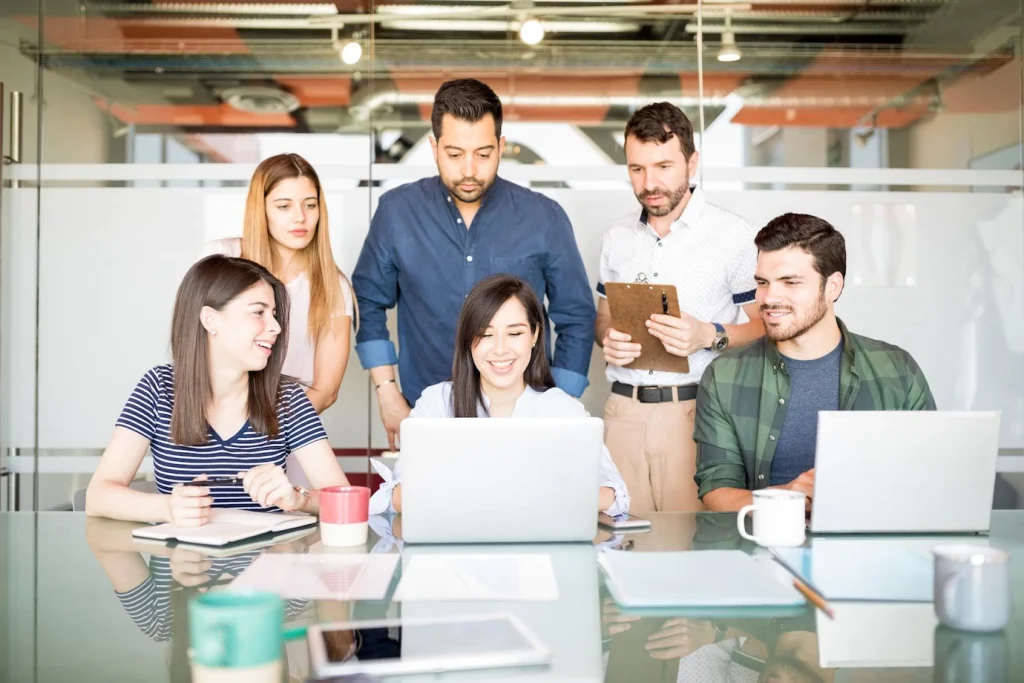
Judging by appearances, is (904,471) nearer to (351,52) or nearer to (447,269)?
(447,269)

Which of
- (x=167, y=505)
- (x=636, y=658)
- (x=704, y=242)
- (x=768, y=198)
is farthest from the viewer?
(x=768, y=198)

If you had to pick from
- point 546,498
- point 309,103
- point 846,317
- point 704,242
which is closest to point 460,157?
point 704,242

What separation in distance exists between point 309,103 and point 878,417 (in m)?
3.04

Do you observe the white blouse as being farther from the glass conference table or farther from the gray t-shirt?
the glass conference table

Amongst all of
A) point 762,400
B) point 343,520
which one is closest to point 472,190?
point 762,400

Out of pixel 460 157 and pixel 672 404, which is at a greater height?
pixel 460 157

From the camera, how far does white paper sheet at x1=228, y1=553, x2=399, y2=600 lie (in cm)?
134

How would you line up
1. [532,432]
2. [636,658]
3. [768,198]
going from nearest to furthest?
1. [636,658]
2. [532,432]
3. [768,198]

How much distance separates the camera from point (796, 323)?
2588 millimetres

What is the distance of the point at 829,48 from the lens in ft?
13.5

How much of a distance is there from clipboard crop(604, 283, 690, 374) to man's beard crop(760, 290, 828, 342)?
309 mm

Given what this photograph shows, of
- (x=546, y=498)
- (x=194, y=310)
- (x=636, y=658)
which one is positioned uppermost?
(x=194, y=310)

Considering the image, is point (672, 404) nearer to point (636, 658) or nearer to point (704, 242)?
point (704, 242)

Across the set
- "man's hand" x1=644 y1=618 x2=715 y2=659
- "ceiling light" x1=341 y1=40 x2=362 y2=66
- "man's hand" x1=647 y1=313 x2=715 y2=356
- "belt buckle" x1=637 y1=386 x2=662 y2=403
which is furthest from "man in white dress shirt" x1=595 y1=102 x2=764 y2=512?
"man's hand" x1=644 y1=618 x2=715 y2=659
